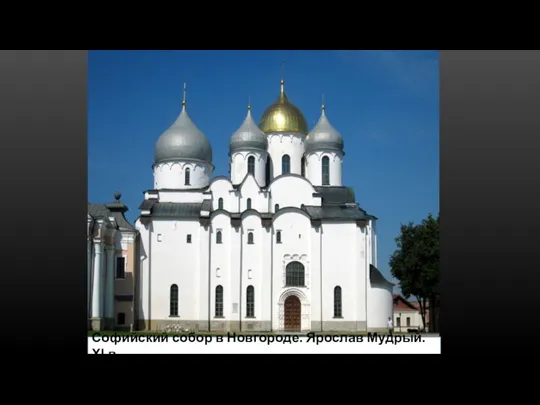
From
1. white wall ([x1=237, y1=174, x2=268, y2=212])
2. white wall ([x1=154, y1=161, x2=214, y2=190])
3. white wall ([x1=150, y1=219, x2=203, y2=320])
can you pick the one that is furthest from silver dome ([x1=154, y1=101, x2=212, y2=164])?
white wall ([x1=150, y1=219, x2=203, y2=320])

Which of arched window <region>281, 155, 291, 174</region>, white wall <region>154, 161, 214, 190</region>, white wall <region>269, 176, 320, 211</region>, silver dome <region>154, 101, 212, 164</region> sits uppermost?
silver dome <region>154, 101, 212, 164</region>

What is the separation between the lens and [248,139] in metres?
46.4

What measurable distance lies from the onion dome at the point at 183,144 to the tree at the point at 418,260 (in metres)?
12.6

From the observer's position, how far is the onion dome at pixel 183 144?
4566cm

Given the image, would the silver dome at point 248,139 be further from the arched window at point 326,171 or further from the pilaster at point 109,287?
the pilaster at point 109,287

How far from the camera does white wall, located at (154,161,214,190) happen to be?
45.4 m

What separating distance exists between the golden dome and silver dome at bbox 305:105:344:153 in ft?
4.38

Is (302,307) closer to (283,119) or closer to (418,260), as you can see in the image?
(418,260)

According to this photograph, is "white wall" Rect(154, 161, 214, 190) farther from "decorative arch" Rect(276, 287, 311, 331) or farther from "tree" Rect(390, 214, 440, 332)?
"tree" Rect(390, 214, 440, 332)

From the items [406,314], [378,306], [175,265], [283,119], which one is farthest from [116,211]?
[406,314]

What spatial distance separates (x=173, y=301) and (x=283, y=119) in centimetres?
1397

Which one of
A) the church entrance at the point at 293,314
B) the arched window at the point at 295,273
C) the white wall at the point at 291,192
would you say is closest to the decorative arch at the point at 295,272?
the arched window at the point at 295,273
